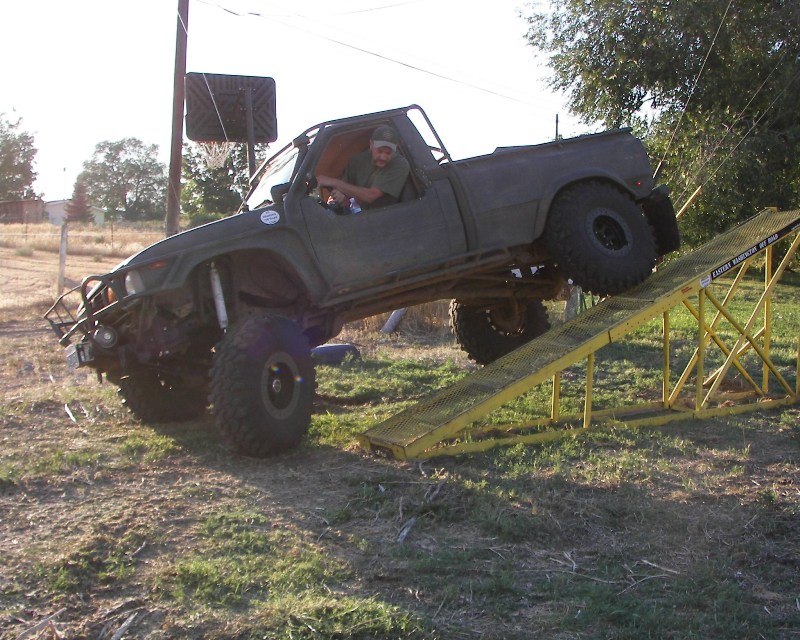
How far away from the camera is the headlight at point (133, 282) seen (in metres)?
6.36

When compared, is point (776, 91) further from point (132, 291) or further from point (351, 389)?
point (132, 291)

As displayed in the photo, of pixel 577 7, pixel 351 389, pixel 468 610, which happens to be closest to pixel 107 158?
pixel 577 7

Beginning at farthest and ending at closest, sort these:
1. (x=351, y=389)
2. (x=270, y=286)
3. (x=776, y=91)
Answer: (x=776, y=91), (x=351, y=389), (x=270, y=286)

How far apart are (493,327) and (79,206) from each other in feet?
219

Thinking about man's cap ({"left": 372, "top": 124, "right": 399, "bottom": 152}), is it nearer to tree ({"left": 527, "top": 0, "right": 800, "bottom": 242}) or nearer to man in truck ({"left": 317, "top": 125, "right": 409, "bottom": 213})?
man in truck ({"left": 317, "top": 125, "right": 409, "bottom": 213})

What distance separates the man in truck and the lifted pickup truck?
0.33 ft

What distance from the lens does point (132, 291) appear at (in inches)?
252

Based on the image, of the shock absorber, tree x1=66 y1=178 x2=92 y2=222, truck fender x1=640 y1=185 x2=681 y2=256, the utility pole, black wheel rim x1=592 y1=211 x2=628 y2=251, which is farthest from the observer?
tree x1=66 y1=178 x2=92 y2=222

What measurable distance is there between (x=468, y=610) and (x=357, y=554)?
844 millimetres

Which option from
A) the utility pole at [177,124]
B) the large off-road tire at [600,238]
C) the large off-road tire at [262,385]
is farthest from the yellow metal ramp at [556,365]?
the utility pole at [177,124]

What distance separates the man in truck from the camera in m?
7.07

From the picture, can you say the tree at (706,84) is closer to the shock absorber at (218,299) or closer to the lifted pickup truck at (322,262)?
the lifted pickup truck at (322,262)

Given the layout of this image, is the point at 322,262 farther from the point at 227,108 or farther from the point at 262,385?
the point at 227,108

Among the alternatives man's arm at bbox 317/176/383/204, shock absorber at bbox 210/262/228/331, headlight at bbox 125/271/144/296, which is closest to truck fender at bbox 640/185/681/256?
man's arm at bbox 317/176/383/204
